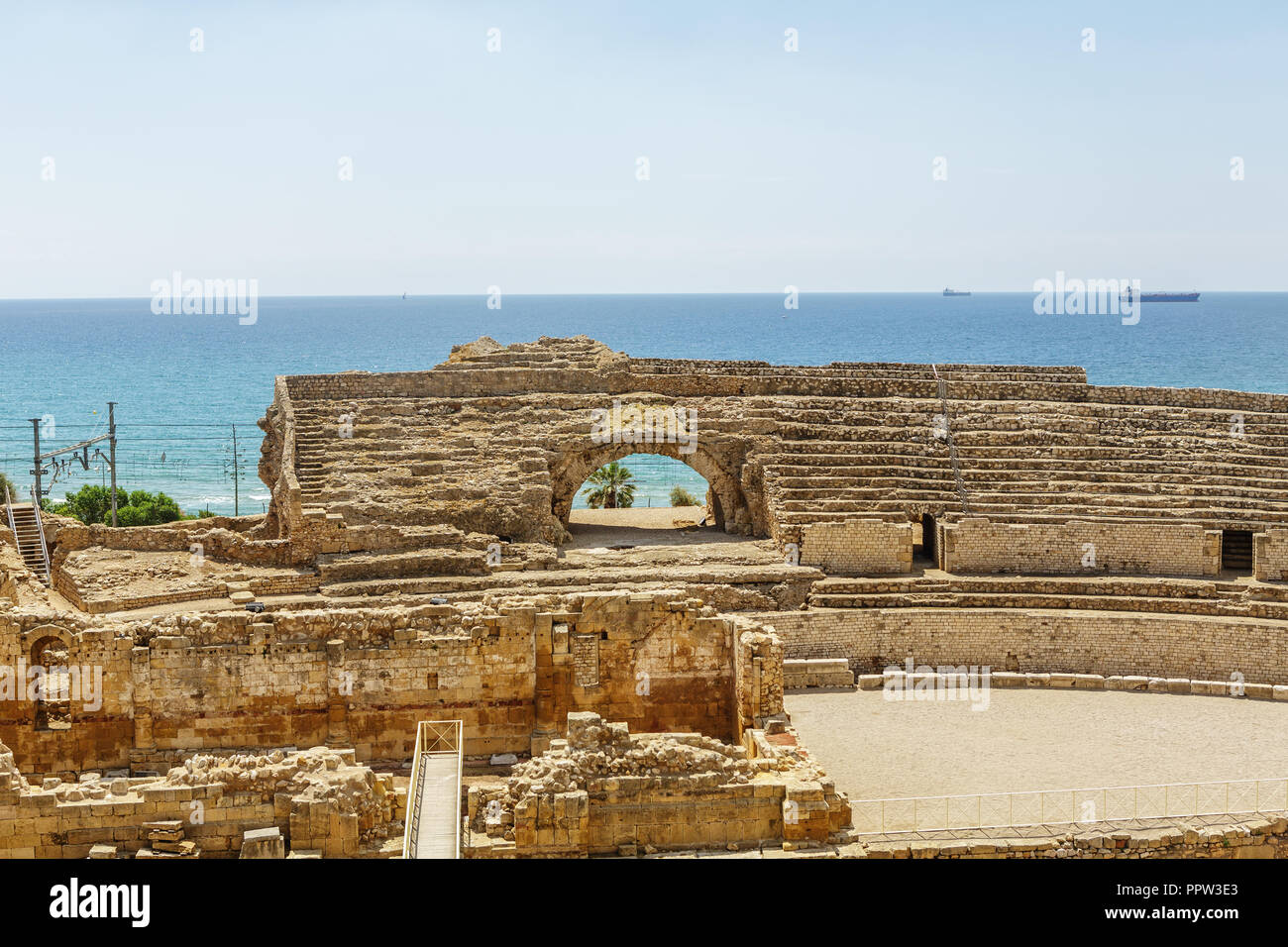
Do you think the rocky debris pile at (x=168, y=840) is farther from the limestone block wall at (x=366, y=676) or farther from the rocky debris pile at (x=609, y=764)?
the limestone block wall at (x=366, y=676)

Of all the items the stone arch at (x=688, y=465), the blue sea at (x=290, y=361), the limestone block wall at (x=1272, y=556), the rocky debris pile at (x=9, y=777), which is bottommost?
the rocky debris pile at (x=9, y=777)

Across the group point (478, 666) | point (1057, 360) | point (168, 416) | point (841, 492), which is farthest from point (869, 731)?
point (1057, 360)

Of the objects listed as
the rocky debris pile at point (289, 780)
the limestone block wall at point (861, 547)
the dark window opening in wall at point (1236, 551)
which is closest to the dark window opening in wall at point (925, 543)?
the limestone block wall at point (861, 547)

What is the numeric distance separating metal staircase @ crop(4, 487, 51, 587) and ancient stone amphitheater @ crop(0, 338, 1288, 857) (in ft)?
1.29

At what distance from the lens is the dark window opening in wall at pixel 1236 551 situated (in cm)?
2959

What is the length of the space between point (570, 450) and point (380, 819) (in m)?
16.2

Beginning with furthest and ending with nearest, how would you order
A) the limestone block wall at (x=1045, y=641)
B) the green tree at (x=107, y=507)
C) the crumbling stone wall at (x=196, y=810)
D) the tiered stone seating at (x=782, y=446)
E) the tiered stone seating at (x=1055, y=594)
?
the green tree at (x=107, y=507) < the tiered stone seating at (x=782, y=446) < the tiered stone seating at (x=1055, y=594) < the limestone block wall at (x=1045, y=641) < the crumbling stone wall at (x=196, y=810)

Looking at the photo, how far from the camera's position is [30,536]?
98.0ft

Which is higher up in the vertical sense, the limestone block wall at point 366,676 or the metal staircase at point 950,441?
the metal staircase at point 950,441

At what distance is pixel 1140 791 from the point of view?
19297 mm

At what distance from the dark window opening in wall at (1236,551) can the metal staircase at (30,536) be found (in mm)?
24111

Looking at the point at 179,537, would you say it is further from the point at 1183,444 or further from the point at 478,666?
the point at 1183,444

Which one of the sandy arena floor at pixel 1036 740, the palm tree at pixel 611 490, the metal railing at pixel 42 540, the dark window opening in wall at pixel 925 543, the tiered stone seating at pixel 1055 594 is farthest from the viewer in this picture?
the palm tree at pixel 611 490

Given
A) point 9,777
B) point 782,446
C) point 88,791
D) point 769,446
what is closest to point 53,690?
point 9,777
